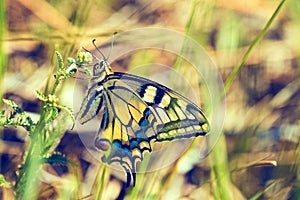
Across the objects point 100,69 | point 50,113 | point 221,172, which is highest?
point 100,69

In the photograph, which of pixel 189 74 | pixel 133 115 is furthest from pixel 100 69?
A: pixel 189 74

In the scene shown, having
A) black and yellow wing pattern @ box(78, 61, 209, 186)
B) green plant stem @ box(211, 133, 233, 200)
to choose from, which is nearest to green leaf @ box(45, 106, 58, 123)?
black and yellow wing pattern @ box(78, 61, 209, 186)

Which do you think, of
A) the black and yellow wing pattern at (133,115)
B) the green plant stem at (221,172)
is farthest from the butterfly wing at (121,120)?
the green plant stem at (221,172)

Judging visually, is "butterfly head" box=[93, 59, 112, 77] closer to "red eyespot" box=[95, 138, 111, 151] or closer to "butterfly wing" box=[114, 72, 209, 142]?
"butterfly wing" box=[114, 72, 209, 142]

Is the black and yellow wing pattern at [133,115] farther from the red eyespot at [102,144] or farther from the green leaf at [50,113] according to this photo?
the green leaf at [50,113]

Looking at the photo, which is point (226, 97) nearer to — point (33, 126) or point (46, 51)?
point (46, 51)

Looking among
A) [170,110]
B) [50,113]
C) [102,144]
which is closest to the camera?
[50,113]

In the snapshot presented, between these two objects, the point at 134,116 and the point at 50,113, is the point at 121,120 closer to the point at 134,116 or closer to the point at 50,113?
the point at 134,116
